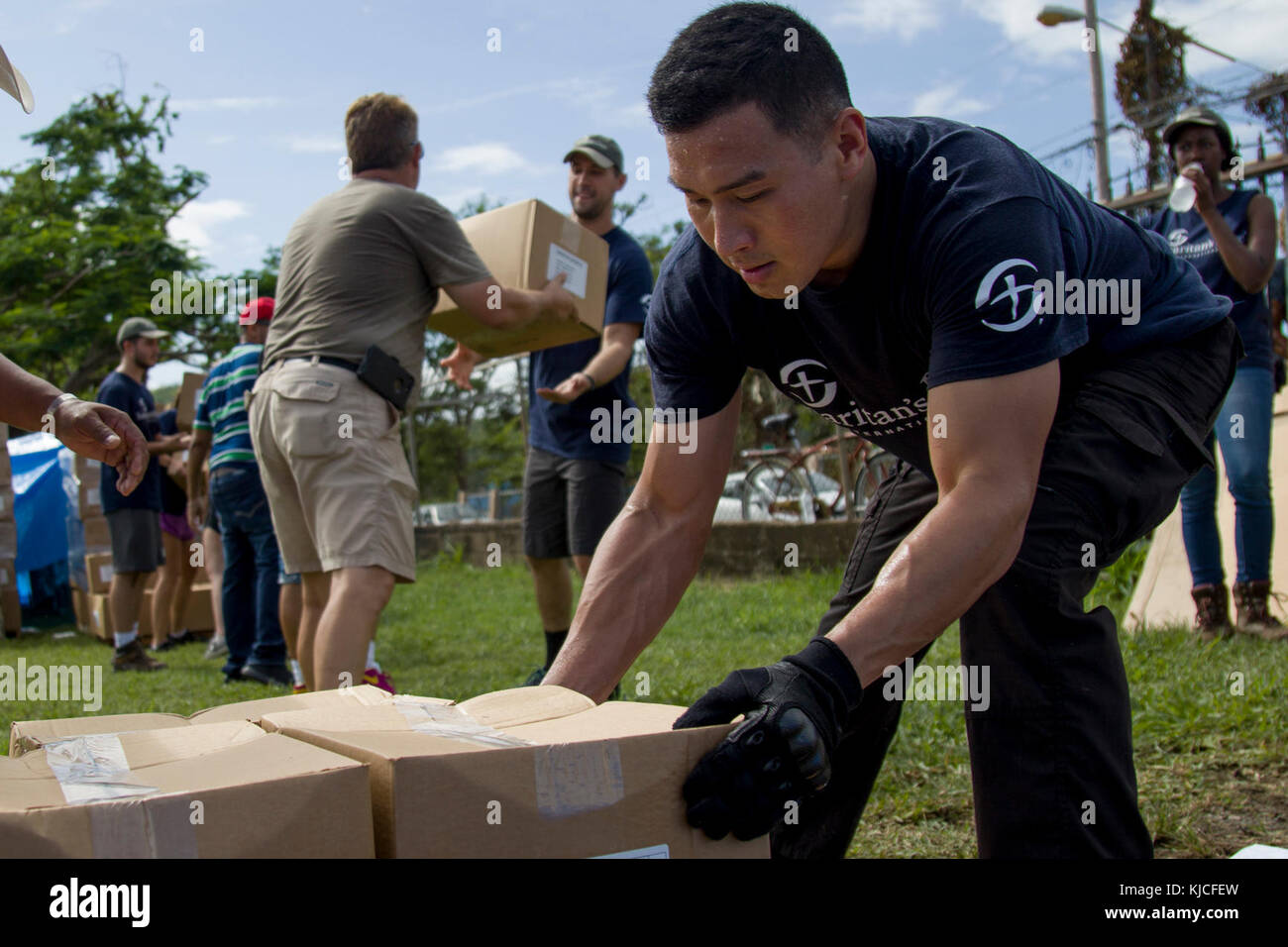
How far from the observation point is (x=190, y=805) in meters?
1.01

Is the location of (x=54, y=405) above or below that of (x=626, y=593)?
above

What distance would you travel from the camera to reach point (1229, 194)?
4.36 meters

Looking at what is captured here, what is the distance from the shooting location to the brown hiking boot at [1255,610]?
13.9 feet

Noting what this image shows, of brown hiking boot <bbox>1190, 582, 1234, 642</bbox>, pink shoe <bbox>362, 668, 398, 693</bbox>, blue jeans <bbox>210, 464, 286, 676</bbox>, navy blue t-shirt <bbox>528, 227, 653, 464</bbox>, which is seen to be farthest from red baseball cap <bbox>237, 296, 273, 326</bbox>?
brown hiking boot <bbox>1190, 582, 1234, 642</bbox>

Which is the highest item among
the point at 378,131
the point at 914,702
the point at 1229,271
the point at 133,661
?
the point at 378,131

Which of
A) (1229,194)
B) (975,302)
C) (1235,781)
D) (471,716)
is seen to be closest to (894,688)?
(975,302)

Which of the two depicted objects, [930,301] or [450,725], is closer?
[450,725]

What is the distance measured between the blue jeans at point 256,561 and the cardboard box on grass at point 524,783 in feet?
14.3

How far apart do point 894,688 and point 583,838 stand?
98 cm

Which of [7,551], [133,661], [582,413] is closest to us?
[582,413]

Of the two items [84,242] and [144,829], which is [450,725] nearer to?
[144,829]

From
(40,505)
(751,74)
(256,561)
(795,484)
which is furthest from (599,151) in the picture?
(40,505)

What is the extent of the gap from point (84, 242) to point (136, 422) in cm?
900

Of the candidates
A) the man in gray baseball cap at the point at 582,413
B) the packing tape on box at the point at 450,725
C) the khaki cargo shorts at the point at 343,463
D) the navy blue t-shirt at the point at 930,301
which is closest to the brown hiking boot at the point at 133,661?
the man in gray baseball cap at the point at 582,413
